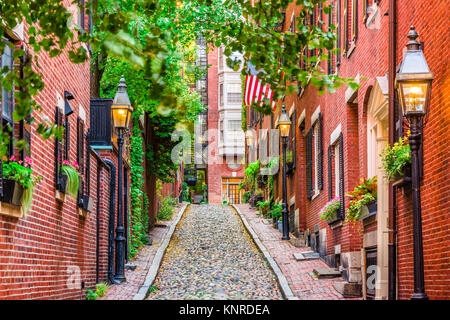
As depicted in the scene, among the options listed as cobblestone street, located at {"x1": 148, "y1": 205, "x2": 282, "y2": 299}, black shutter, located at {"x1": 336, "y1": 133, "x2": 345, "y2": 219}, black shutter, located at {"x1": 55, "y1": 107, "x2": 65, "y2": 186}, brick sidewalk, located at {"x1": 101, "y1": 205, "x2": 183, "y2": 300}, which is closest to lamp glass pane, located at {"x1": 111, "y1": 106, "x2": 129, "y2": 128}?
brick sidewalk, located at {"x1": 101, "y1": 205, "x2": 183, "y2": 300}

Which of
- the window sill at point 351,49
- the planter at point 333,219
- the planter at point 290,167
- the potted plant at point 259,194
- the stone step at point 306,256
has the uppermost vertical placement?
the window sill at point 351,49

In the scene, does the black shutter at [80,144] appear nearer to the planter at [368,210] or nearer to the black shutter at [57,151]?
the black shutter at [57,151]

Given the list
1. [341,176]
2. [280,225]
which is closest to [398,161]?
[341,176]

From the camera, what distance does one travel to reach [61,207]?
11086 mm

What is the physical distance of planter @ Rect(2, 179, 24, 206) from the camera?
25.1 feet

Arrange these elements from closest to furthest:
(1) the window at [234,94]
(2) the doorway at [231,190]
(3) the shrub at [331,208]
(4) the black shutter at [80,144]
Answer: (4) the black shutter at [80,144] < (3) the shrub at [331,208] < (1) the window at [234,94] < (2) the doorway at [231,190]

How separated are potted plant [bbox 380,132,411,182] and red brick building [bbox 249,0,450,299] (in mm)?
271

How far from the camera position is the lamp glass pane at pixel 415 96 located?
7.97 m

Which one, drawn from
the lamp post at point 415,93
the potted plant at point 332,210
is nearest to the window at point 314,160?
the potted plant at point 332,210

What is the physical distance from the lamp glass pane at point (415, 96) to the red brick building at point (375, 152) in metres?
0.68

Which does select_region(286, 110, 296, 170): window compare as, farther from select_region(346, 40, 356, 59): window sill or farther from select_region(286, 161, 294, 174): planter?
select_region(346, 40, 356, 59): window sill

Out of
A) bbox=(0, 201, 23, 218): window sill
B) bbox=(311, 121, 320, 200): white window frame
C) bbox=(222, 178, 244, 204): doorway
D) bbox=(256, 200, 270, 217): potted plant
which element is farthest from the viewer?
bbox=(222, 178, 244, 204): doorway

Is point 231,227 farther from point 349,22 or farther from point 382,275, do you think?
point 382,275

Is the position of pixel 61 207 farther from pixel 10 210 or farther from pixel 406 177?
pixel 406 177
